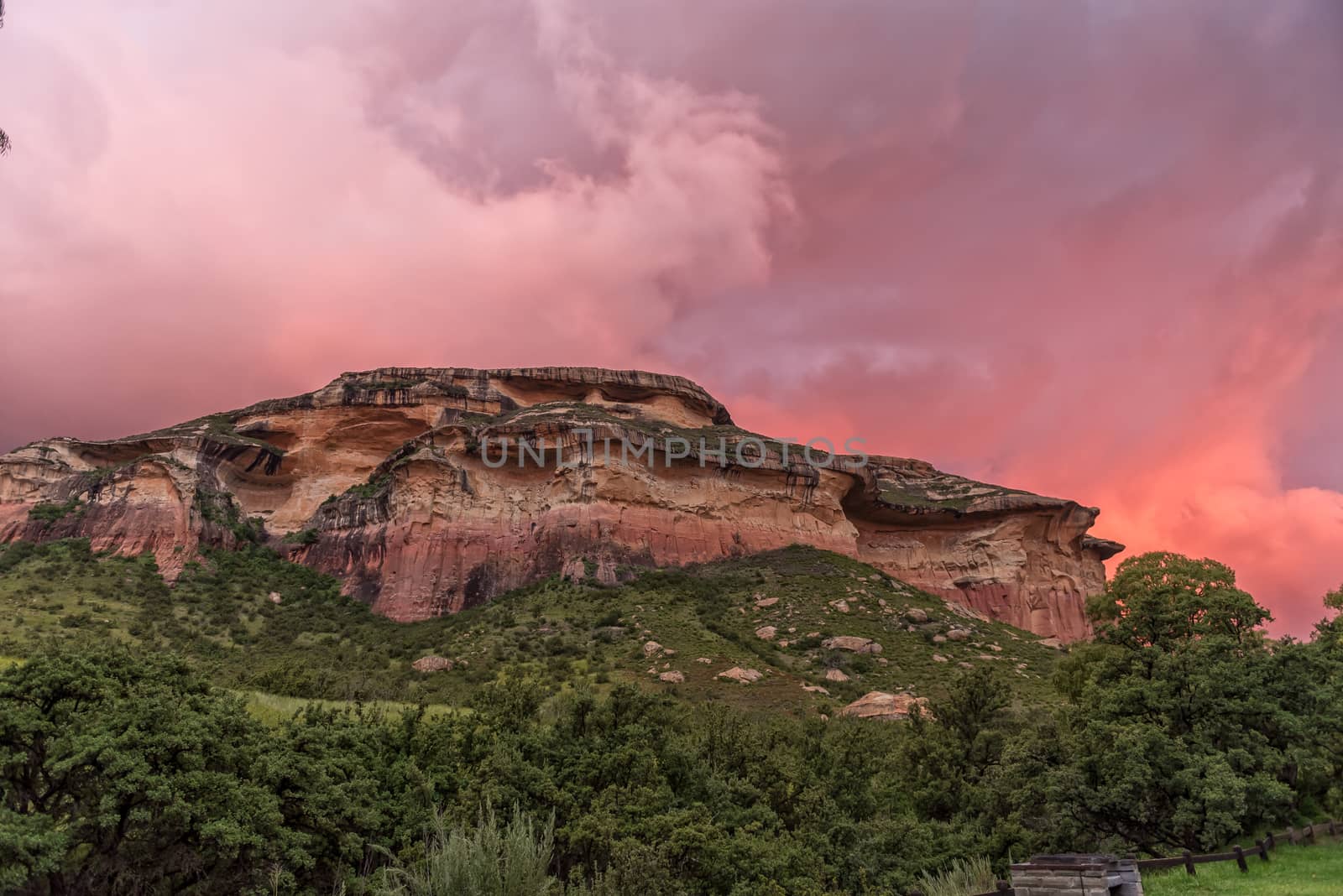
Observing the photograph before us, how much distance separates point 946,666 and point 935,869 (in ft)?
89.2

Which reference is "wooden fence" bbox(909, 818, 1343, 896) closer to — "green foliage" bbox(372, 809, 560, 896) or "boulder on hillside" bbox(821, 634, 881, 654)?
"green foliage" bbox(372, 809, 560, 896)

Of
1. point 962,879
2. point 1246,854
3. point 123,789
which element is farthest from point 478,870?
point 1246,854

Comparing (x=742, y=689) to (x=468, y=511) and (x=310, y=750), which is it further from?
(x=468, y=511)

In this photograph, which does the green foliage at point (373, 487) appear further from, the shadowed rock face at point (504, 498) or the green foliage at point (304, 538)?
the green foliage at point (304, 538)

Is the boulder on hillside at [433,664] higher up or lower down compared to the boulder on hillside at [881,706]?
higher up

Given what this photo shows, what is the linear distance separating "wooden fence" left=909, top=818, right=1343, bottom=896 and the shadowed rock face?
3955 cm

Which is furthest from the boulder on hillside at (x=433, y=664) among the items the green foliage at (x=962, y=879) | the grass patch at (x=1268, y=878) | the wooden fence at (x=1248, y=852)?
the grass patch at (x=1268, y=878)

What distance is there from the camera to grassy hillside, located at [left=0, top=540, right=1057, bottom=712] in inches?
1447

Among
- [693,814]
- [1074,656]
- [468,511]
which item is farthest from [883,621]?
[693,814]

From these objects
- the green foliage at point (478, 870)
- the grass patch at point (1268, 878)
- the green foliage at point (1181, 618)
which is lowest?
the grass patch at point (1268, 878)

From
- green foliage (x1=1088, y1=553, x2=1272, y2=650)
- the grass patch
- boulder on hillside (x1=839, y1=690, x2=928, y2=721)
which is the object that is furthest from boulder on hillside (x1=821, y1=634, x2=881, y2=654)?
the grass patch

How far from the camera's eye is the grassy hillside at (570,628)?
36750mm

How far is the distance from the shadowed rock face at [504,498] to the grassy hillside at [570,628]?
102 inches

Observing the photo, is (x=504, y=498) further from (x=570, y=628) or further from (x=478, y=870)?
(x=478, y=870)
